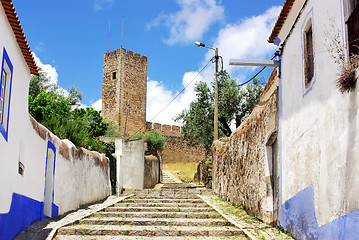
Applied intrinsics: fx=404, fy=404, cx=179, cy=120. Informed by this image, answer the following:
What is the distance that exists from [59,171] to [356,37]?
23.1 feet

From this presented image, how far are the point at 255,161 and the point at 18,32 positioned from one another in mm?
5901

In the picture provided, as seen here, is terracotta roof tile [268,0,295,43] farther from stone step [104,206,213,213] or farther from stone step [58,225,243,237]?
stone step [104,206,213,213]

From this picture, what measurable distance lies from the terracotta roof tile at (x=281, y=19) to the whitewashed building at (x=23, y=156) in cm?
436

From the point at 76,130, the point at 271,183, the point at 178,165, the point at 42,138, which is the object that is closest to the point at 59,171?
the point at 42,138

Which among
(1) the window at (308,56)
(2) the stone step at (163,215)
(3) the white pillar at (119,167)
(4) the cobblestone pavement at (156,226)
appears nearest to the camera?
(1) the window at (308,56)

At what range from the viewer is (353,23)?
15.1ft

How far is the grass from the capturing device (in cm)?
3238

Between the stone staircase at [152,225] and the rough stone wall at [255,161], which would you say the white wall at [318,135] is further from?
the stone staircase at [152,225]

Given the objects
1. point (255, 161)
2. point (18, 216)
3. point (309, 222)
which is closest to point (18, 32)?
point (18, 216)

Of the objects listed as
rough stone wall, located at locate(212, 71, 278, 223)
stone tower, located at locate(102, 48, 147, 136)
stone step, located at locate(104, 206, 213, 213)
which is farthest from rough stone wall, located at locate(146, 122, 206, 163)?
stone step, located at locate(104, 206, 213, 213)

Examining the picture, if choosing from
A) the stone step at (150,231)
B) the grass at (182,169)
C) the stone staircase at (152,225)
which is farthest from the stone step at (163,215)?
the grass at (182,169)

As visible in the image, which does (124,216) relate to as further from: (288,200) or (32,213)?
(288,200)

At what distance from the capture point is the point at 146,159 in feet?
66.8

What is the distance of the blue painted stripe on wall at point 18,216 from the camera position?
5773 millimetres
